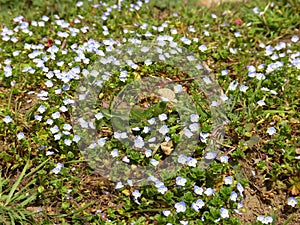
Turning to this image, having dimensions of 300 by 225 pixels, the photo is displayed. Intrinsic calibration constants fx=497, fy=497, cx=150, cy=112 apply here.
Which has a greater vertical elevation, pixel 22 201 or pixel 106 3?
pixel 106 3

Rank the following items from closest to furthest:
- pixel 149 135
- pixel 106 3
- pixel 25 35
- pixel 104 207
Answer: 1. pixel 104 207
2. pixel 149 135
3. pixel 25 35
4. pixel 106 3

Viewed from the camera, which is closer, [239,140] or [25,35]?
[239,140]

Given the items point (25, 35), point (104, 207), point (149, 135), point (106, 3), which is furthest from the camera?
point (106, 3)

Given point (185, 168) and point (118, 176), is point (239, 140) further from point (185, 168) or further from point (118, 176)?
point (118, 176)

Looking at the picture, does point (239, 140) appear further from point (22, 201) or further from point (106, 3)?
point (106, 3)

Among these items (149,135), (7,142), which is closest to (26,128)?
(7,142)

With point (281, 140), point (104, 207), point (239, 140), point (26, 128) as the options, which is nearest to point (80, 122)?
point (26, 128)
